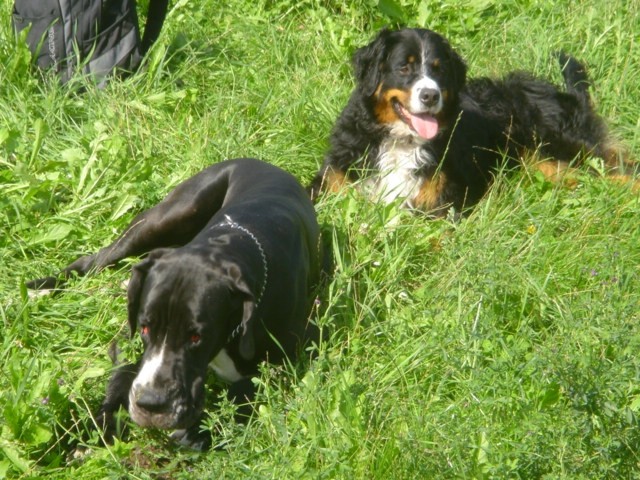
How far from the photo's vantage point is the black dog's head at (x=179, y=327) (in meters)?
3.67

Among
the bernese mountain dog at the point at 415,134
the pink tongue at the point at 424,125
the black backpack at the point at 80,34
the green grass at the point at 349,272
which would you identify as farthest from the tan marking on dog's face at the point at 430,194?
the black backpack at the point at 80,34

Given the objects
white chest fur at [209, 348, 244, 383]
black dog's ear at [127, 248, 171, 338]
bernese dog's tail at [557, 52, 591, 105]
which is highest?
bernese dog's tail at [557, 52, 591, 105]

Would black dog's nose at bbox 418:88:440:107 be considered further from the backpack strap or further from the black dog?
the backpack strap

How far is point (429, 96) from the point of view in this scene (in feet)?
18.7

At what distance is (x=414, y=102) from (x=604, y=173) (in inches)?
49.8

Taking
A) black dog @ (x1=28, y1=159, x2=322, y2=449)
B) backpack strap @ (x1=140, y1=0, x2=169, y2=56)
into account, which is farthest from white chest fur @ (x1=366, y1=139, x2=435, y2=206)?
backpack strap @ (x1=140, y1=0, x2=169, y2=56)

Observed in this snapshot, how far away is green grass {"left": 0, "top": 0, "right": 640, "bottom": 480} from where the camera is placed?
347 centimetres

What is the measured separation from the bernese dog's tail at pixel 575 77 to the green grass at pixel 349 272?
0.34ft

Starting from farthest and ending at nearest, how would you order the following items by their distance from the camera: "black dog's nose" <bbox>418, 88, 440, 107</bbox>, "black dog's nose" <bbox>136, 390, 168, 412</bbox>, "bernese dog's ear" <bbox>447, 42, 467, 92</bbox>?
"bernese dog's ear" <bbox>447, 42, 467, 92</bbox> → "black dog's nose" <bbox>418, 88, 440, 107</bbox> → "black dog's nose" <bbox>136, 390, 168, 412</bbox>

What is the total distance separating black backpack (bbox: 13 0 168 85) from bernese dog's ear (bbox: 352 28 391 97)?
1488mm

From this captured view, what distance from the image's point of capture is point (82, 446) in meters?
3.86

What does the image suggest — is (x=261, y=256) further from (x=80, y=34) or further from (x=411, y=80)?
(x=80, y=34)

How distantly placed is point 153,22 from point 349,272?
2.91 m

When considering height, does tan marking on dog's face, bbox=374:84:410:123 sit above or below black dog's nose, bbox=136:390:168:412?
above
